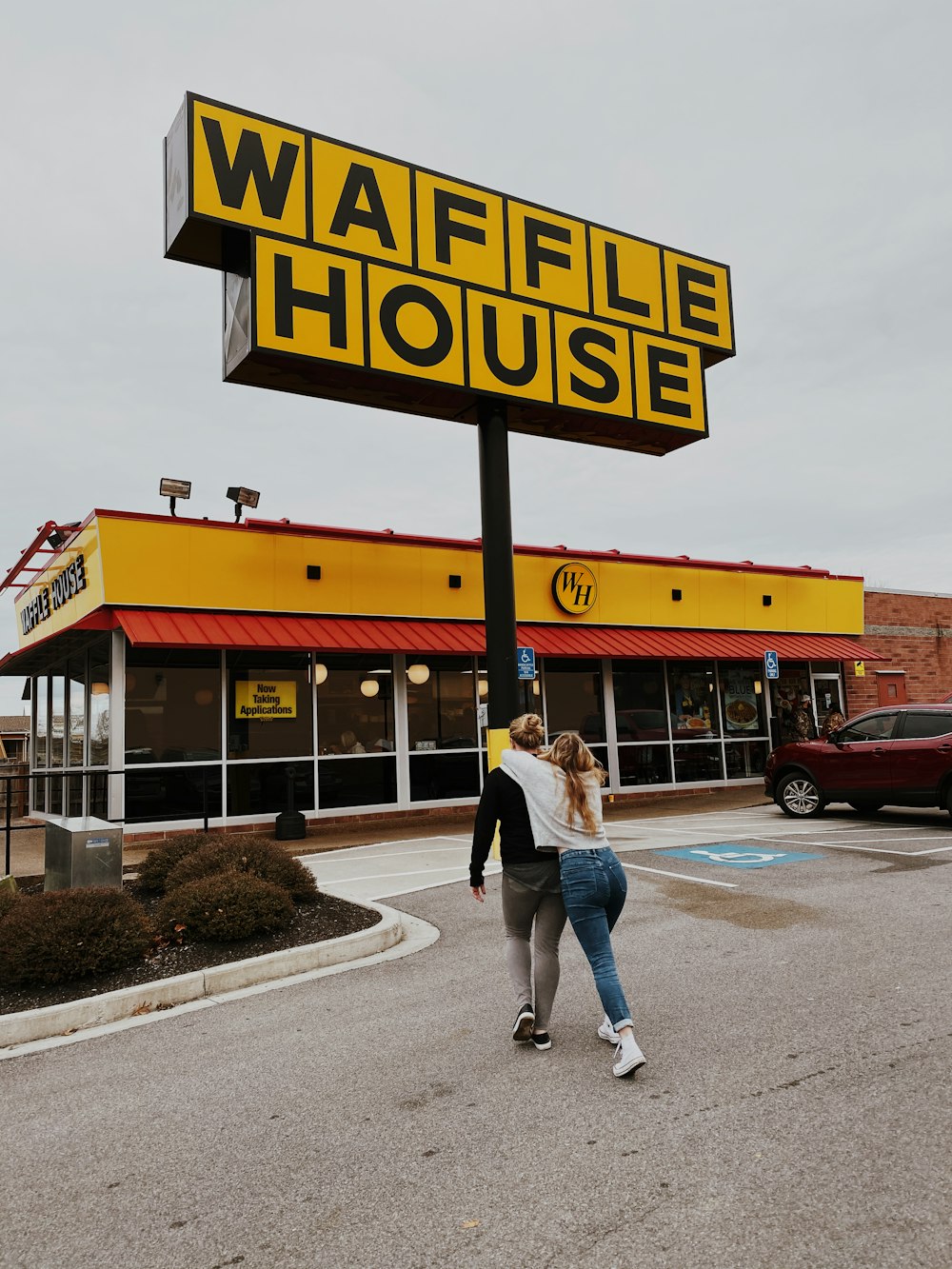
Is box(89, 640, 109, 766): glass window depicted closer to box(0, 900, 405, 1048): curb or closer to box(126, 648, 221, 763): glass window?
box(126, 648, 221, 763): glass window

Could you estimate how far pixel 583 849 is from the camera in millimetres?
4848

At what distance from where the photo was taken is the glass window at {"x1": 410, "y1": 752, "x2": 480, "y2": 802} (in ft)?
57.0

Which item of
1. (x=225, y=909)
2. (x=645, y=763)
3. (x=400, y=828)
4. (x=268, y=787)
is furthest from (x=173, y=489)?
(x=645, y=763)

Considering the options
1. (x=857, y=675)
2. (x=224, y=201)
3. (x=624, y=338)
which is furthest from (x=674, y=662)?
(x=224, y=201)

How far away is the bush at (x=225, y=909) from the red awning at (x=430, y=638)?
22.3ft

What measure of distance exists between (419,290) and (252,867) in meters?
9.19

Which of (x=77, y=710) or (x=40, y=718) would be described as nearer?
(x=77, y=710)

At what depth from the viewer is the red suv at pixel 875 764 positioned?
517 inches

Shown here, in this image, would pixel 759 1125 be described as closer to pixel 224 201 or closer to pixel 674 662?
pixel 224 201

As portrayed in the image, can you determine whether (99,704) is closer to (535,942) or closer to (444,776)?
(444,776)

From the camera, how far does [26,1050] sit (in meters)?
5.55

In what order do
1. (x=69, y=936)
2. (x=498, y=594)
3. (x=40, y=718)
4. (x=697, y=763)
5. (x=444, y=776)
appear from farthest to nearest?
(x=40, y=718) < (x=697, y=763) < (x=444, y=776) < (x=498, y=594) < (x=69, y=936)

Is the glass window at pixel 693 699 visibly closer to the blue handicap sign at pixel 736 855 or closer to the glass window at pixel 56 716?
the blue handicap sign at pixel 736 855

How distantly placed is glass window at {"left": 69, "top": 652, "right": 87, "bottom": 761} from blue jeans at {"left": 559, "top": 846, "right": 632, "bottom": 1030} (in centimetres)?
1508
